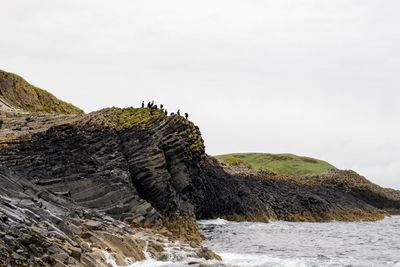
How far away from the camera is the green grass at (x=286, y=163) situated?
407 feet

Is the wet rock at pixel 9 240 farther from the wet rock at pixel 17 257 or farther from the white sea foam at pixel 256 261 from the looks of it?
the white sea foam at pixel 256 261

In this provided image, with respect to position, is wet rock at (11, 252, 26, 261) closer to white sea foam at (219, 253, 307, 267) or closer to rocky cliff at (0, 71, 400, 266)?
rocky cliff at (0, 71, 400, 266)

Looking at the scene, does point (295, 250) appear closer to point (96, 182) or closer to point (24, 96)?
point (96, 182)

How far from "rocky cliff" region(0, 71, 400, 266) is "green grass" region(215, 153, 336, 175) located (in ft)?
256

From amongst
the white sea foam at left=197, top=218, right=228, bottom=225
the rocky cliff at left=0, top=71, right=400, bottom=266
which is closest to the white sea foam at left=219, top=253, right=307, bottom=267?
the rocky cliff at left=0, top=71, right=400, bottom=266

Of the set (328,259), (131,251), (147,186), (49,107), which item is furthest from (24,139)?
(49,107)

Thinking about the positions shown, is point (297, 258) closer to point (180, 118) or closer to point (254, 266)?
point (254, 266)

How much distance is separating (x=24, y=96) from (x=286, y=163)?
9873 centimetres

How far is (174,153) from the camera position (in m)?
34.4

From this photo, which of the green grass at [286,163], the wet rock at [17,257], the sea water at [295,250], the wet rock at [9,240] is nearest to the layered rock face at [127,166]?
the sea water at [295,250]

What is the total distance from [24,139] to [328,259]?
21721mm

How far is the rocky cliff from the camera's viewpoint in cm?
1611

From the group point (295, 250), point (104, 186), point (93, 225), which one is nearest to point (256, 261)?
point (295, 250)

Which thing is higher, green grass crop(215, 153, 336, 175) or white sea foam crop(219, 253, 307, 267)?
green grass crop(215, 153, 336, 175)
